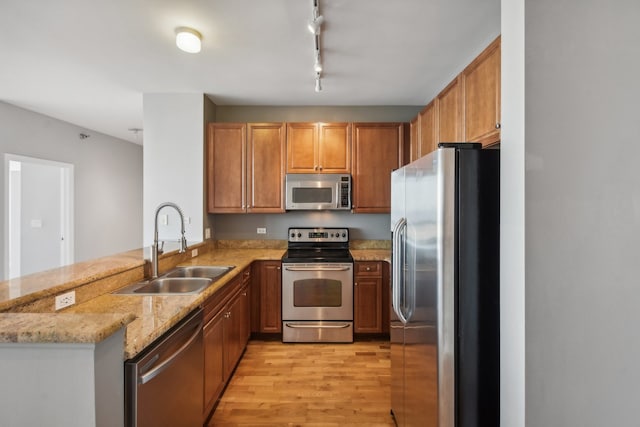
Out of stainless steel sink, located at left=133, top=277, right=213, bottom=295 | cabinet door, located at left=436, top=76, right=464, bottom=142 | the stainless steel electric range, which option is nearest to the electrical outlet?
stainless steel sink, located at left=133, top=277, right=213, bottom=295

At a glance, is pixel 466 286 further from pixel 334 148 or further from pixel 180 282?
pixel 334 148

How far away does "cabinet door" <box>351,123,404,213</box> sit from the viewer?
3447 millimetres

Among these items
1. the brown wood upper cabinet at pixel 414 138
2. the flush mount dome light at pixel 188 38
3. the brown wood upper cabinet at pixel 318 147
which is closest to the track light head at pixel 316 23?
the flush mount dome light at pixel 188 38

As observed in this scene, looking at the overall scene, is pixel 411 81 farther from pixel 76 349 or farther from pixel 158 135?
pixel 76 349

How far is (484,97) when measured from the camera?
1.91m

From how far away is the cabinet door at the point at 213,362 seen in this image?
1872 mm

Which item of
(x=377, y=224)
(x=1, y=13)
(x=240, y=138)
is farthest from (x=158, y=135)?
(x=377, y=224)

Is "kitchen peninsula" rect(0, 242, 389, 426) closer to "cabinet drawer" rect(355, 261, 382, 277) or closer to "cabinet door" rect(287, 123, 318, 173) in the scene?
"cabinet drawer" rect(355, 261, 382, 277)

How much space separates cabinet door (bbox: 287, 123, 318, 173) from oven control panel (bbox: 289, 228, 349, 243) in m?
0.74

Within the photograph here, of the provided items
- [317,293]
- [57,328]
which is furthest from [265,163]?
[57,328]

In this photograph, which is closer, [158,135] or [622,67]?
[622,67]

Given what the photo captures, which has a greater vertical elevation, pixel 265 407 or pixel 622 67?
pixel 622 67

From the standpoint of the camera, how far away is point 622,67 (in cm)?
116

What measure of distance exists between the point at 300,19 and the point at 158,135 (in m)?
2.19
